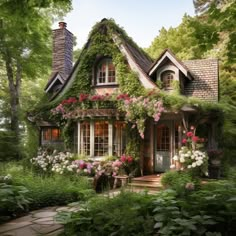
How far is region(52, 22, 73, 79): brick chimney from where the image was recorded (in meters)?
16.6

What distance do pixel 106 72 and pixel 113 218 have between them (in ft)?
34.1

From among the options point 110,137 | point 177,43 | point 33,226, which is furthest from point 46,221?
point 177,43

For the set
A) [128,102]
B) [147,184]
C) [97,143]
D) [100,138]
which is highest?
[128,102]

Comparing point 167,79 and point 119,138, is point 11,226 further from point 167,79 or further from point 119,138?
point 167,79

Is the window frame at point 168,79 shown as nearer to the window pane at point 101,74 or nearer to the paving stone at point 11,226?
the window pane at point 101,74

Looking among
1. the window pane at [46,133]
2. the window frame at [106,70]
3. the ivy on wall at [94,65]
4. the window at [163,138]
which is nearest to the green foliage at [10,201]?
the ivy on wall at [94,65]

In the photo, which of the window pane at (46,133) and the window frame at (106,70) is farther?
the window pane at (46,133)

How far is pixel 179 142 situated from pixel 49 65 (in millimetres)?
13552

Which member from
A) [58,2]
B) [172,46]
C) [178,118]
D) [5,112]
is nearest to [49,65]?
[5,112]

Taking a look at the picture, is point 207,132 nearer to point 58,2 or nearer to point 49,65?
point 58,2

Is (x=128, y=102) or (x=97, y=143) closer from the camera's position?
(x=128, y=102)

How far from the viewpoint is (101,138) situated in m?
13.2

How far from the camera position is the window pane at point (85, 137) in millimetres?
13329

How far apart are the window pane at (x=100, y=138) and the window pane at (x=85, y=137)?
392 millimetres
